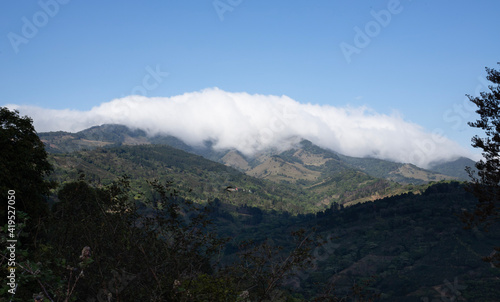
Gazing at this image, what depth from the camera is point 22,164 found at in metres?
24.1

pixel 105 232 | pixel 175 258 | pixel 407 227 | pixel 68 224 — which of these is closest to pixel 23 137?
pixel 68 224

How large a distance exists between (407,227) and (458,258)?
48.5m

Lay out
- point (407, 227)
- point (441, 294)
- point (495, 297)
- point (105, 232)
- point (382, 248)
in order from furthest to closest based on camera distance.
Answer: point (407, 227) → point (382, 248) → point (441, 294) → point (495, 297) → point (105, 232)

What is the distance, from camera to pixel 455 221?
614ft

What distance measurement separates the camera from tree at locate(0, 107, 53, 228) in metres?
22.8

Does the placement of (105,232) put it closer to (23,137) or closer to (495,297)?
(23,137)

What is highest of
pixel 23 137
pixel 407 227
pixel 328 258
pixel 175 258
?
pixel 23 137

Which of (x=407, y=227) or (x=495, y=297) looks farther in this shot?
(x=407, y=227)

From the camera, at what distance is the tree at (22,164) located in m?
22.8

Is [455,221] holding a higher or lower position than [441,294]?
higher

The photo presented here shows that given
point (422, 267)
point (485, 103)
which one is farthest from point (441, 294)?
point (485, 103)

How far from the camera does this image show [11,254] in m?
6.95

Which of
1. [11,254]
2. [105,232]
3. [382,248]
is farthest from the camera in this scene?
[382,248]

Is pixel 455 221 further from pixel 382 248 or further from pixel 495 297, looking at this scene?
pixel 495 297
